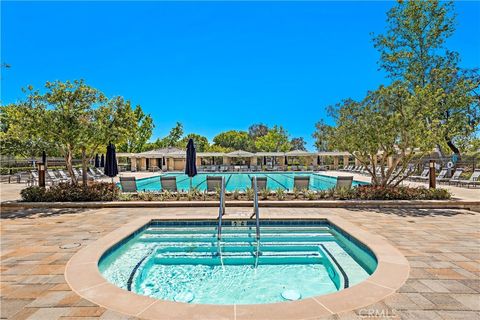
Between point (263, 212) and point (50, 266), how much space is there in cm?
540

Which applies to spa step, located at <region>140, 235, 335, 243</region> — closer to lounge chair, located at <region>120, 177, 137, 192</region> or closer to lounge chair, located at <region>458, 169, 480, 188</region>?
lounge chair, located at <region>120, 177, 137, 192</region>

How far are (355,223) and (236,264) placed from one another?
3266 mm

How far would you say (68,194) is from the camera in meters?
9.81

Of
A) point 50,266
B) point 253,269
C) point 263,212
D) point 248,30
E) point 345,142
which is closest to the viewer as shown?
point 50,266

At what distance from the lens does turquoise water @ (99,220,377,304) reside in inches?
164

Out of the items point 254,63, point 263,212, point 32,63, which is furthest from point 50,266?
point 254,63

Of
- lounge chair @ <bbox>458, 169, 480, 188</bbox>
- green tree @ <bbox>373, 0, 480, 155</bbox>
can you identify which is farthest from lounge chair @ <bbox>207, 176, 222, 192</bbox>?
green tree @ <bbox>373, 0, 480, 155</bbox>

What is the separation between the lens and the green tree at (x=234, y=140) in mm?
62787

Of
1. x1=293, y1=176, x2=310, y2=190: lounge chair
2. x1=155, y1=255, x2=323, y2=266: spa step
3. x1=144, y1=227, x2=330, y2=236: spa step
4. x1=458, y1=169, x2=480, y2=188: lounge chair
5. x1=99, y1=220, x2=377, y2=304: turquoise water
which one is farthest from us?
x1=458, y1=169, x2=480, y2=188: lounge chair

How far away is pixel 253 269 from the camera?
495cm

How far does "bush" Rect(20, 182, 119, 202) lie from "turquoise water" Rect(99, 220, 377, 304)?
3.67 meters

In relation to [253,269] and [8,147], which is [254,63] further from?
[253,269]

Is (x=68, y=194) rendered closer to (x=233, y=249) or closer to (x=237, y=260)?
(x=233, y=249)

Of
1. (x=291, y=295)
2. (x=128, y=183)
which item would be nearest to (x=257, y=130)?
(x=128, y=183)
